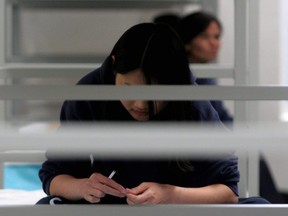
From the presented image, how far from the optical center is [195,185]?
4.59 feet

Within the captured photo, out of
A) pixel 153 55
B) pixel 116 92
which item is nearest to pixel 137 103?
pixel 153 55

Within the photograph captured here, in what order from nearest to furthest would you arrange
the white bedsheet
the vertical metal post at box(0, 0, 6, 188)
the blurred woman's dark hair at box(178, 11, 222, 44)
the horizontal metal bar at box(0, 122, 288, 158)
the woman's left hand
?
1. the horizontal metal bar at box(0, 122, 288, 158)
2. the woman's left hand
3. the white bedsheet
4. the vertical metal post at box(0, 0, 6, 188)
5. the blurred woman's dark hair at box(178, 11, 222, 44)

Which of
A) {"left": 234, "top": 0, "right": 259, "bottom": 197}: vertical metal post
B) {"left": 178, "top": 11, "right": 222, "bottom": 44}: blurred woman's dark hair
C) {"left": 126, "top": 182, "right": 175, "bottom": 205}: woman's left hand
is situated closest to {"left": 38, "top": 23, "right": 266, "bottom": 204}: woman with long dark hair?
{"left": 126, "top": 182, "right": 175, "bottom": 205}: woman's left hand

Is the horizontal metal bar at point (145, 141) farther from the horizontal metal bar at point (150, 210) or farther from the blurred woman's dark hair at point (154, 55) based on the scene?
the blurred woman's dark hair at point (154, 55)

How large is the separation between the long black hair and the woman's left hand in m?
0.18

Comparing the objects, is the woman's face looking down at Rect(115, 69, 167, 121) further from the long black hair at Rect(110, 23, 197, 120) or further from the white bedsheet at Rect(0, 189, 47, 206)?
the white bedsheet at Rect(0, 189, 47, 206)

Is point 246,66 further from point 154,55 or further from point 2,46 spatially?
point 2,46

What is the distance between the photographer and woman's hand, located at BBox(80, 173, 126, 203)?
1.15m

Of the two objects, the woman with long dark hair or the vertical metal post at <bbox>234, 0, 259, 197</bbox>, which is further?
the vertical metal post at <bbox>234, 0, 259, 197</bbox>

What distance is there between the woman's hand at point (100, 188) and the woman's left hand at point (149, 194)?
0.06 ft

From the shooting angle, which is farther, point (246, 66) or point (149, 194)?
point (246, 66)

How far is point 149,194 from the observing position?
1.15 m

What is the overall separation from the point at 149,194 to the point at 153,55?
273mm

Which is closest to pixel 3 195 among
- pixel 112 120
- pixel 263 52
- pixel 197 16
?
pixel 112 120
